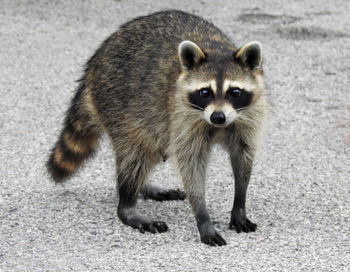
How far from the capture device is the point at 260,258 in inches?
168

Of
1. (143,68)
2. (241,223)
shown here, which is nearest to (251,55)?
(143,68)

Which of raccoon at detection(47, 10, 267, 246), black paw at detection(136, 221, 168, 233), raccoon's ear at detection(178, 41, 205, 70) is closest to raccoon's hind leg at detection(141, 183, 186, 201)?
raccoon at detection(47, 10, 267, 246)

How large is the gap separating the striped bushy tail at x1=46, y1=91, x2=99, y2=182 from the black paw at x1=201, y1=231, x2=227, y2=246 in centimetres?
117

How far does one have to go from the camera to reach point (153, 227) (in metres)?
4.75

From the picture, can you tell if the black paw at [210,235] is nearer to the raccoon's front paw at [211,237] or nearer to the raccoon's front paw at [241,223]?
the raccoon's front paw at [211,237]

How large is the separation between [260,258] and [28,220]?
1.54m

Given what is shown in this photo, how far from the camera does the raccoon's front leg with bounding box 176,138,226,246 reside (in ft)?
15.2

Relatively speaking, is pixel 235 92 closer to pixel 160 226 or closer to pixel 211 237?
pixel 211 237

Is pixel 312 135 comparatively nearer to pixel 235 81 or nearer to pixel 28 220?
pixel 235 81

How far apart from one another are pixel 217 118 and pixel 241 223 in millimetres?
843

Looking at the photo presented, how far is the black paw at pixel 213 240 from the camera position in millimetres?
4516

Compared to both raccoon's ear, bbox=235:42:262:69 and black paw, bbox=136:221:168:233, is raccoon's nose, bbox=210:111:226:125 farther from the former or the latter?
black paw, bbox=136:221:168:233

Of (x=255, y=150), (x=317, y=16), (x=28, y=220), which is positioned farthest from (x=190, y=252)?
(x=317, y=16)

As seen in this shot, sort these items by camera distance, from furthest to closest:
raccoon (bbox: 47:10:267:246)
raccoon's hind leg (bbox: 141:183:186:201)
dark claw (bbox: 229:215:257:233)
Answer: raccoon's hind leg (bbox: 141:183:186:201), dark claw (bbox: 229:215:257:233), raccoon (bbox: 47:10:267:246)
